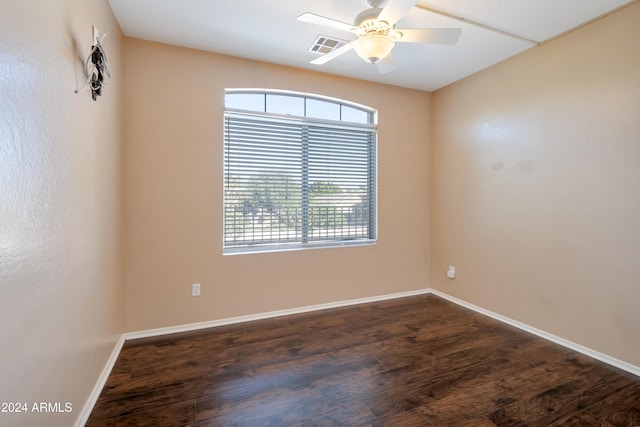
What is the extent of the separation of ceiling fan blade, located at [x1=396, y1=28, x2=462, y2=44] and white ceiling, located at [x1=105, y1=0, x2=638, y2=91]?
405 millimetres

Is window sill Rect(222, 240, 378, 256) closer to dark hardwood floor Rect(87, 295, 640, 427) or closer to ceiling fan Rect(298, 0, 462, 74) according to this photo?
dark hardwood floor Rect(87, 295, 640, 427)

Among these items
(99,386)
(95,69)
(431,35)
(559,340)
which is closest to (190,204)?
(95,69)

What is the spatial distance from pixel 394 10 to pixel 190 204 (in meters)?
2.25

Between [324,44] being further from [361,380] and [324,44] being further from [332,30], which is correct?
[361,380]

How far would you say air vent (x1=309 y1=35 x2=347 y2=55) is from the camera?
258cm

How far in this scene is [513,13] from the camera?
88.0 inches

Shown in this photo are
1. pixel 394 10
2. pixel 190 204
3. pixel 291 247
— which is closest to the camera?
pixel 394 10

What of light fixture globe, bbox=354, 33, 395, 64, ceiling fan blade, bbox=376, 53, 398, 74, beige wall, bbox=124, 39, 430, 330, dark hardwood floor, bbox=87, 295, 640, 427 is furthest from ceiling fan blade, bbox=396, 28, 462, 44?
dark hardwood floor, bbox=87, 295, 640, 427

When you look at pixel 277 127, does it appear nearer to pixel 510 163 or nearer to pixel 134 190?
pixel 134 190

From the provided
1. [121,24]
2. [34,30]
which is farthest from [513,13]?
[121,24]

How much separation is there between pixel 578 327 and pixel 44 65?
3821 mm

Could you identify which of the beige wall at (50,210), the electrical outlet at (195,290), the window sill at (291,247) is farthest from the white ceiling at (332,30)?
the electrical outlet at (195,290)

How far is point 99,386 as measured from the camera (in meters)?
1.90

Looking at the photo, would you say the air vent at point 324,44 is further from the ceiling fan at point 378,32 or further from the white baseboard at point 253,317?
the white baseboard at point 253,317
